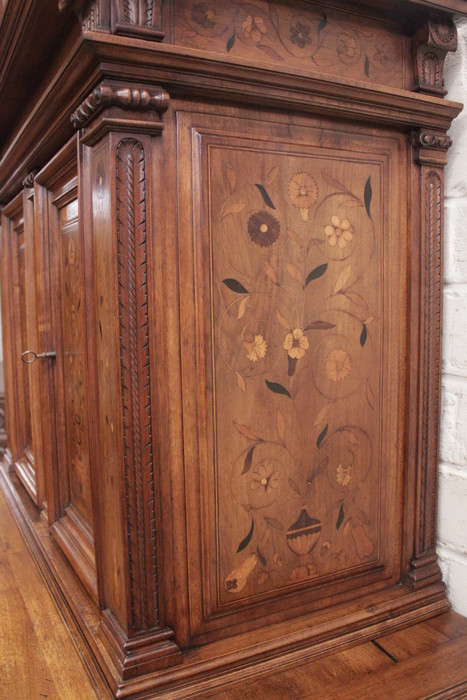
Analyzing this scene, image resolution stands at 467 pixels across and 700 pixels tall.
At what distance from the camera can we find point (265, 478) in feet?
5.36

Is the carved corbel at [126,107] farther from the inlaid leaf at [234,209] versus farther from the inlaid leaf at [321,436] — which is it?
the inlaid leaf at [321,436]

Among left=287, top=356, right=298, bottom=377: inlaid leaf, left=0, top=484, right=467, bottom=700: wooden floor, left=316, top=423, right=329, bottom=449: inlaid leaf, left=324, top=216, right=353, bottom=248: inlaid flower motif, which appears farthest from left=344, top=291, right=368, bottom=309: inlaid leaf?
left=0, top=484, right=467, bottom=700: wooden floor

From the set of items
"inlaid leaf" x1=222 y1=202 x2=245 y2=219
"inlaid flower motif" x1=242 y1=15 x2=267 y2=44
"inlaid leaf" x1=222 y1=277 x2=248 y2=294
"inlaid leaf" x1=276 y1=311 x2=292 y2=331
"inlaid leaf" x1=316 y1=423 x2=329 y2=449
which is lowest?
"inlaid leaf" x1=316 y1=423 x2=329 y2=449

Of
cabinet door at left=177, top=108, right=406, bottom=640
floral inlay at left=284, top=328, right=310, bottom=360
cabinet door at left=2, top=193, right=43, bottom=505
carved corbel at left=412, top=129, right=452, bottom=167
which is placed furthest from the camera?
cabinet door at left=2, top=193, right=43, bottom=505

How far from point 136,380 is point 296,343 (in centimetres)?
46

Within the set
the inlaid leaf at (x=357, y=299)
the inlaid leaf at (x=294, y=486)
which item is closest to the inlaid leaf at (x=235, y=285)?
the inlaid leaf at (x=357, y=299)

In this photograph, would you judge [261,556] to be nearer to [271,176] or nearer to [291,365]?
[291,365]

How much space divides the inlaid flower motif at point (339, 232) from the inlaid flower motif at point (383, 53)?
456 millimetres

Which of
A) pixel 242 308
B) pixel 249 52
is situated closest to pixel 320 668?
pixel 242 308

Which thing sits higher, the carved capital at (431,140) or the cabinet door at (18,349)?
the carved capital at (431,140)

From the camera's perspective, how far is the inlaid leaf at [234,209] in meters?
1.52

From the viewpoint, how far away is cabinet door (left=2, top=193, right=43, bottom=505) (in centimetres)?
266

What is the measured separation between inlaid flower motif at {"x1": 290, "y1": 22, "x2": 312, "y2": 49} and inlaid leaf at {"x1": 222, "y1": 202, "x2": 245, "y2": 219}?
1.45 feet

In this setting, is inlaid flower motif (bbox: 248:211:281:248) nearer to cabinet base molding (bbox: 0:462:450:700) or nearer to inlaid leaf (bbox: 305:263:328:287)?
inlaid leaf (bbox: 305:263:328:287)
